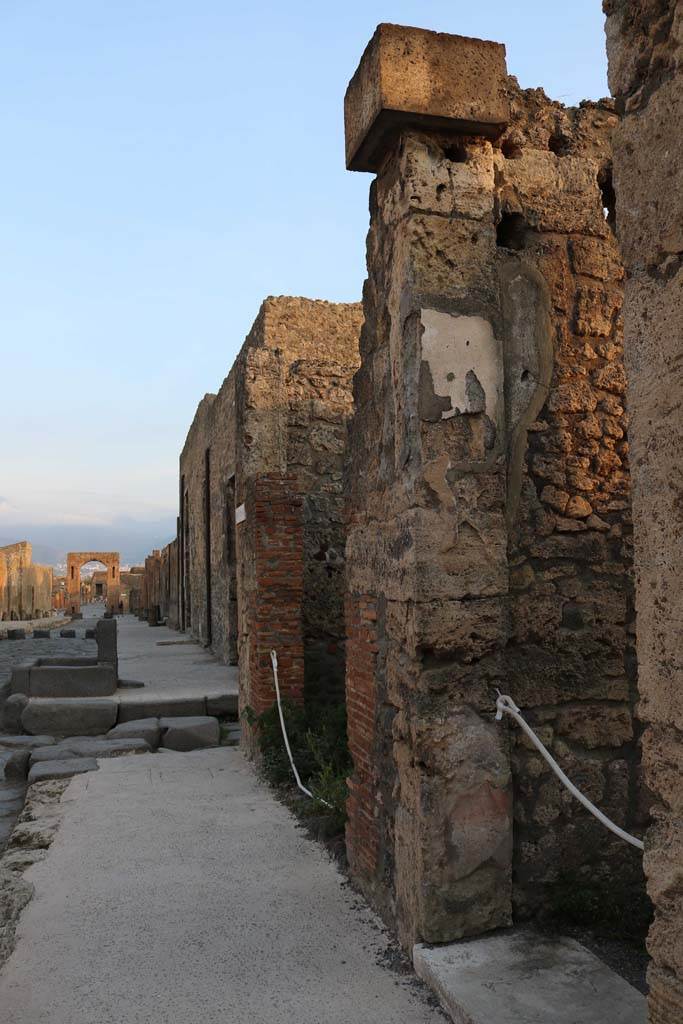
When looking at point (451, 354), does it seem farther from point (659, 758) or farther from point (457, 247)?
point (659, 758)

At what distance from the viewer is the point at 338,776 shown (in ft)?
17.2

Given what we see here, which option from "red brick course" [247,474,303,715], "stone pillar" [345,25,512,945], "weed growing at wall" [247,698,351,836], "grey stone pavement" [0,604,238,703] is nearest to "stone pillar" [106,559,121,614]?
"grey stone pavement" [0,604,238,703]

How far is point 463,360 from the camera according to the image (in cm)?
332

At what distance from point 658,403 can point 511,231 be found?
2098mm

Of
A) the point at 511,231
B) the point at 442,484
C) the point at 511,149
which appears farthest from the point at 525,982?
the point at 511,149

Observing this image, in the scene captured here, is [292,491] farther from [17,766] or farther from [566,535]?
[566,535]

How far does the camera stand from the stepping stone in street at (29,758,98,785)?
6.35 metres

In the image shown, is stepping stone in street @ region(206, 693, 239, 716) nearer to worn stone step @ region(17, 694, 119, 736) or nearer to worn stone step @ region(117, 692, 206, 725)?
worn stone step @ region(117, 692, 206, 725)

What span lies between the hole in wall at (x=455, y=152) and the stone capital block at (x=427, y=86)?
2.2 inches

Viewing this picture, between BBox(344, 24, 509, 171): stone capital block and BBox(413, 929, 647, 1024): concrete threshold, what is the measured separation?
3.16 meters

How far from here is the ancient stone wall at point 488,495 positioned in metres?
3.22

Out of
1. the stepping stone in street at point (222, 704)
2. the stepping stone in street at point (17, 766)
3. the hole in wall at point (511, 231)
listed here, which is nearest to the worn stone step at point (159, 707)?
the stepping stone in street at point (222, 704)

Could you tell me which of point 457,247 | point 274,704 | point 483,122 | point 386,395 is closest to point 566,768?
point 386,395

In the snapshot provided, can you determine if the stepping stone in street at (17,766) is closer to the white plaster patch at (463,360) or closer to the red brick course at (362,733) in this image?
the red brick course at (362,733)
